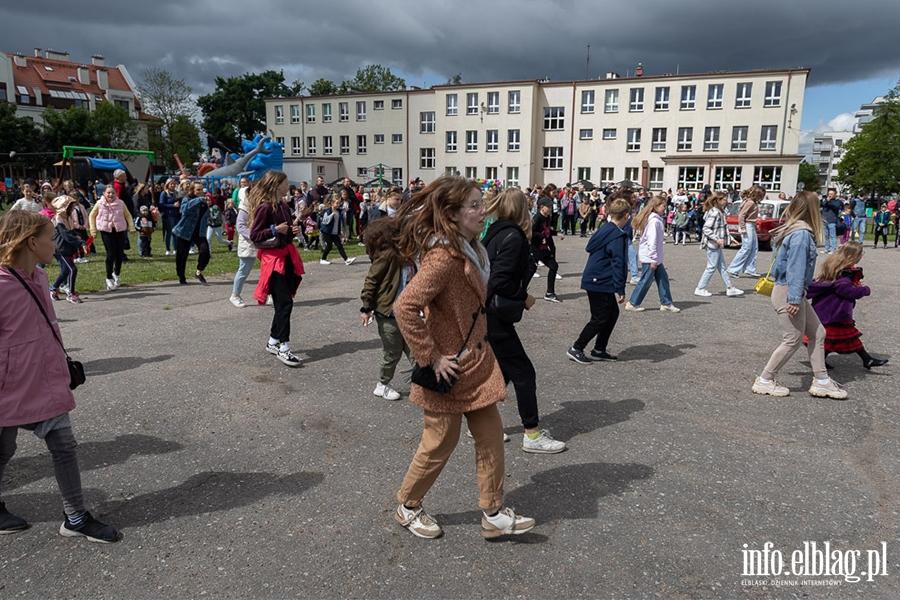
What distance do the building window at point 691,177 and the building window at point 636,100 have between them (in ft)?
22.4

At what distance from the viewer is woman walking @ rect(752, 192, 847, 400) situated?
5293 mm

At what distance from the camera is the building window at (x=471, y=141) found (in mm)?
59656

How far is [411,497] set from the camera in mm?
3229

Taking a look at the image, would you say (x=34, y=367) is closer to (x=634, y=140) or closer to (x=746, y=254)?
Result: (x=746, y=254)

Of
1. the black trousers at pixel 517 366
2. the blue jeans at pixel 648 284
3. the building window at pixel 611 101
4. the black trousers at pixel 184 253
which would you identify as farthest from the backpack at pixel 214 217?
the building window at pixel 611 101

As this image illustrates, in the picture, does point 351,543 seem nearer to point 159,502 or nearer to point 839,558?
point 159,502

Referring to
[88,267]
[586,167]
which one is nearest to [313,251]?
[88,267]

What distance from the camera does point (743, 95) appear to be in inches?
1988

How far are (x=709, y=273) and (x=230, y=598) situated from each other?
34.0 ft

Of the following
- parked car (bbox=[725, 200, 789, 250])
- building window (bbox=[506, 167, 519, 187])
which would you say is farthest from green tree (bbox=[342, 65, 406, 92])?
parked car (bbox=[725, 200, 789, 250])

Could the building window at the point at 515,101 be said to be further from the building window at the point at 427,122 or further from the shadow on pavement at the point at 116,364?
the shadow on pavement at the point at 116,364

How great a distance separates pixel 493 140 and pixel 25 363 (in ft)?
190

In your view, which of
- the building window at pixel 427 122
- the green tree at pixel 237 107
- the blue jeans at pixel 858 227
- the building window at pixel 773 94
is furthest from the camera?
the green tree at pixel 237 107

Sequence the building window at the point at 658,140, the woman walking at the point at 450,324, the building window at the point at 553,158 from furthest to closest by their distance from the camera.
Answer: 1. the building window at the point at 553,158
2. the building window at the point at 658,140
3. the woman walking at the point at 450,324
